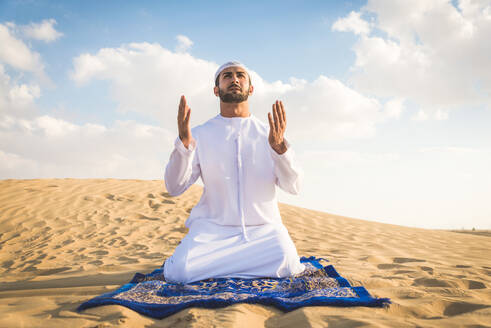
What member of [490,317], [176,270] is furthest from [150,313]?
[490,317]

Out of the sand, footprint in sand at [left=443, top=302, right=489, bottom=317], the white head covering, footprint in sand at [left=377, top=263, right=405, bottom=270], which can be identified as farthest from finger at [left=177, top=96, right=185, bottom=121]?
footprint in sand at [left=377, top=263, right=405, bottom=270]

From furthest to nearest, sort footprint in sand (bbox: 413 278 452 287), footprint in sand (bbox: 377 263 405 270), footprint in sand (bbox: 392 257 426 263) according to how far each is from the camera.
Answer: footprint in sand (bbox: 392 257 426 263)
footprint in sand (bbox: 377 263 405 270)
footprint in sand (bbox: 413 278 452 287)

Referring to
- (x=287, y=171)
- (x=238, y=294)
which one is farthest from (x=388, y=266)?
(x=238, y=294)

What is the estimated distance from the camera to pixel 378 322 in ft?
5.83

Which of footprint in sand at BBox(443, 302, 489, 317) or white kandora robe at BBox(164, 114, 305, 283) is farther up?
white kandora robe at BBox(164, 114, 305, 283)

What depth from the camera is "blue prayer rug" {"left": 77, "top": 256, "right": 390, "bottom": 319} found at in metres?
2.08

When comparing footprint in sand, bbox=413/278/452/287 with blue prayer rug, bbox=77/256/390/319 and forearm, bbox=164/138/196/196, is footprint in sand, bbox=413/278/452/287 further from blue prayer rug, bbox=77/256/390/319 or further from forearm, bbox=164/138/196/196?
forearm, bbox=164/138/196/196

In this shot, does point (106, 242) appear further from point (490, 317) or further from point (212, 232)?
point (490, 317)

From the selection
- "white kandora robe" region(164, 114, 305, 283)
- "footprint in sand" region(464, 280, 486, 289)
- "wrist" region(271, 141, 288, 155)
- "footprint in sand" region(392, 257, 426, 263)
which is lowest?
"footprint in sand" region(392, 257, 426, 263)

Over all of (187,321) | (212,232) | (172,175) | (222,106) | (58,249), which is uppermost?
(222,106)

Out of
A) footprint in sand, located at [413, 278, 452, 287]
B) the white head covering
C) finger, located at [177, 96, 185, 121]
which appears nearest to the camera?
finger, located at [177, 96, 185, 121]

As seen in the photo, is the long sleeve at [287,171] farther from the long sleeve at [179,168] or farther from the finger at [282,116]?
the long sleeve at [179,168]

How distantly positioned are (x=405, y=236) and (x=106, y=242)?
5.91 metres

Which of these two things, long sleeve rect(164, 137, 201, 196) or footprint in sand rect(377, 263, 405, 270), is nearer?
long sleeve rect(164, 137, 201, 196)
